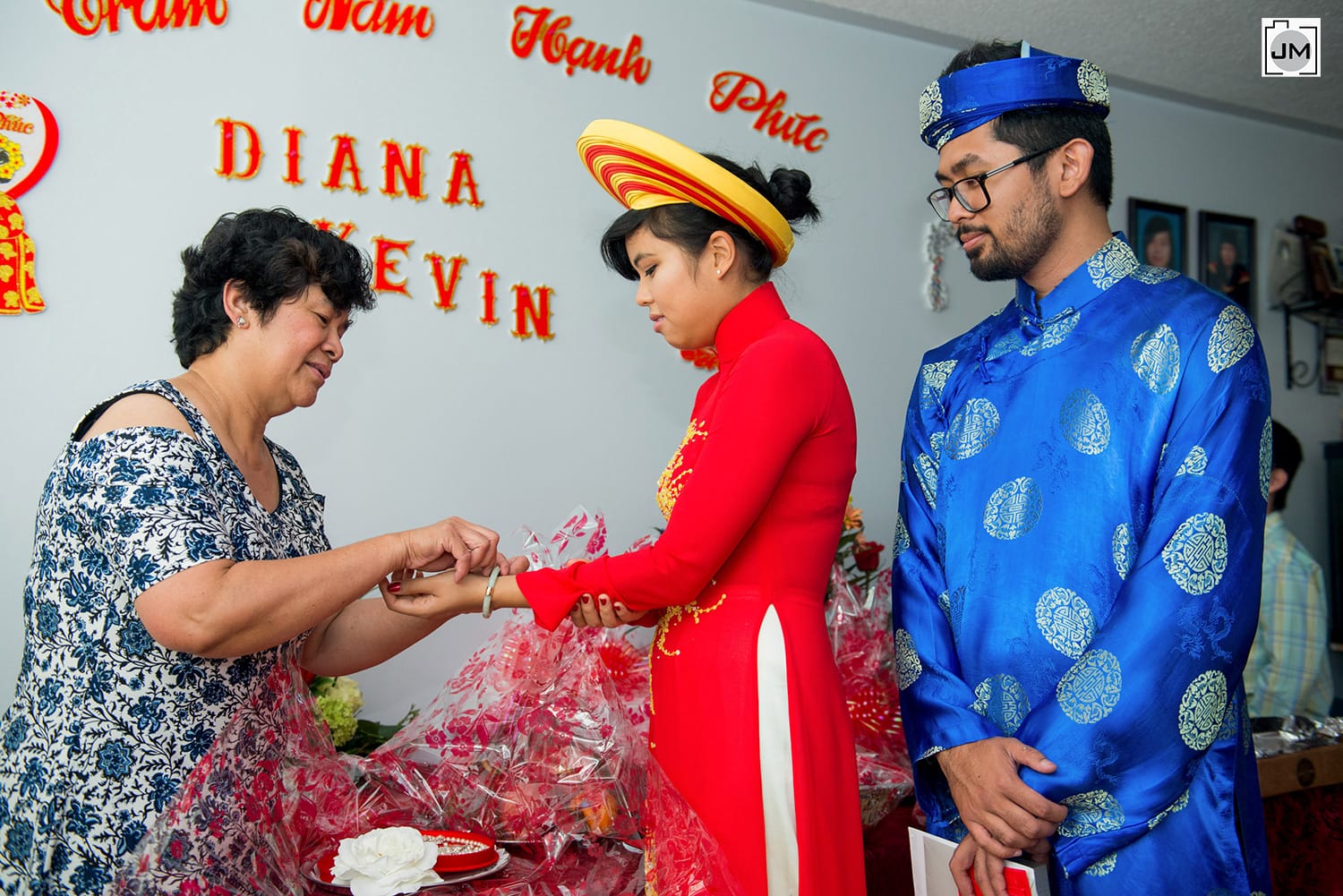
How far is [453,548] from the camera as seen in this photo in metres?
1.57

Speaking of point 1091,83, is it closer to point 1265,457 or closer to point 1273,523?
point 1265,457

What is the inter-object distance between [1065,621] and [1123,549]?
Result: 12 centimetres

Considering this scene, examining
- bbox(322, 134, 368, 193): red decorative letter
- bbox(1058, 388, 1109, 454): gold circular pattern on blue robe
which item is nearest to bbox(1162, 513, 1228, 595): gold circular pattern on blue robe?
bbox(1058, 388, 1109, 454): gold circular pattern on blue robe

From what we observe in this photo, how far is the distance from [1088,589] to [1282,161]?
13.1 ft

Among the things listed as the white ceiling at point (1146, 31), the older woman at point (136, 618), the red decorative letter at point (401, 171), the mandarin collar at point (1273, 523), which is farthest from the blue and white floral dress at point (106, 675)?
the mandarin collar at point (1273, 523)

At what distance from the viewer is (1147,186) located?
4117 mm

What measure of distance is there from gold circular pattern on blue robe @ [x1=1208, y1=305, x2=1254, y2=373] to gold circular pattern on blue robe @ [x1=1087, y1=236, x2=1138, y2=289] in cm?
16

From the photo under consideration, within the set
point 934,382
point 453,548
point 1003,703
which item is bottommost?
point 1003,703

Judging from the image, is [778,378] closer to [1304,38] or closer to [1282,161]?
[1304,38]

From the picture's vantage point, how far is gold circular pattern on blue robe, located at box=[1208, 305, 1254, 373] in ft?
4.43

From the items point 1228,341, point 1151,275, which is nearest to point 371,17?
point 1151,275

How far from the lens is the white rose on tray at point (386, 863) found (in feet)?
3.78

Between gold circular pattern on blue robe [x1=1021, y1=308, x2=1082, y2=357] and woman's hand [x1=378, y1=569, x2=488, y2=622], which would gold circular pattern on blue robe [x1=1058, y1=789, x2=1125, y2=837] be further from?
woman's hand [x1=378, y1=569, x2=488, y2=622]

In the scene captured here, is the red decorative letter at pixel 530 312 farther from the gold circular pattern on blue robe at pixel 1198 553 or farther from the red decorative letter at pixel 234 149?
the gold circular pattern on blue robe at pixel 1198 553
